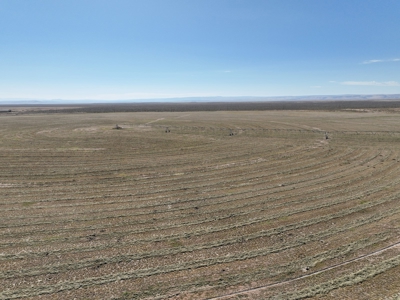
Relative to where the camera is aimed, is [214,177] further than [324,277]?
Yes

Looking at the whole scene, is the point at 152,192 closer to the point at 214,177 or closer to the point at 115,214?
the point at 115,214

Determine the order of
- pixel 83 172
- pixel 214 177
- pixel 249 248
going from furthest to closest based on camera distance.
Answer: pixel 83 172 → pixel 214 177 → pixel 249 248

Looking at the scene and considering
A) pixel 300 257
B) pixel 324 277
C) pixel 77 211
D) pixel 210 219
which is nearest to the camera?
pixel 324 277

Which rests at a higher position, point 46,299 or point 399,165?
point 399,165

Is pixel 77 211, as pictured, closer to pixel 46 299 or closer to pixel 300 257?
pixel 46 299

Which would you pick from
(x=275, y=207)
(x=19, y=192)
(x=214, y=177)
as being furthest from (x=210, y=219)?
(x=19, y=192)

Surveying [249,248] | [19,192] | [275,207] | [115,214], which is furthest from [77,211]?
[275,207]
